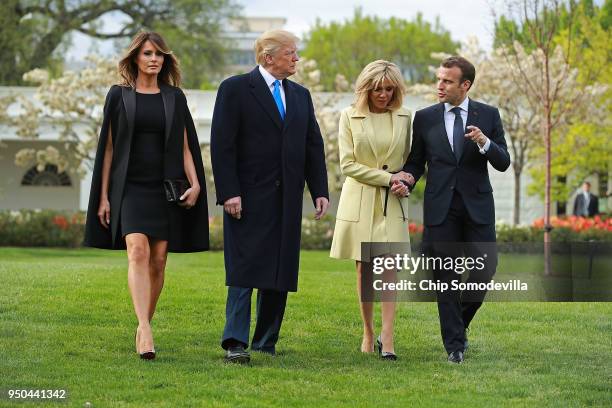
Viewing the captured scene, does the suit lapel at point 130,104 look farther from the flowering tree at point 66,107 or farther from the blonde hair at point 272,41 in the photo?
the flowering tree at point 66,107

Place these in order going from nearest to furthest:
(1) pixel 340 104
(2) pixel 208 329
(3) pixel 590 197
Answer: (2) pixel 208 329 < (3) pixel 590 197 < (1) pixel 340 104

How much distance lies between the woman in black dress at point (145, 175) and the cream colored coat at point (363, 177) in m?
0.97

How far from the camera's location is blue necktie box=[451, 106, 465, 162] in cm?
802

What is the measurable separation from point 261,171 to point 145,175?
29.1 inches

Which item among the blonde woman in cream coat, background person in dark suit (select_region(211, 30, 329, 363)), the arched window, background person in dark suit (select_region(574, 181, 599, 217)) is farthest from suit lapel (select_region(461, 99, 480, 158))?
the arched window

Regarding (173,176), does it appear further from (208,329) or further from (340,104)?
(340,104)

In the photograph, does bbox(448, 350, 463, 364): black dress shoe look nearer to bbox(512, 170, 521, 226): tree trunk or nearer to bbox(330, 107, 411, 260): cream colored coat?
bbox(330, 107, 411, 260): cream colored coat

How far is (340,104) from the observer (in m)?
36.1

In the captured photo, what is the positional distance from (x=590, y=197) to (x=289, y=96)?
79.4 feet

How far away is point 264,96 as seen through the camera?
26.2ft

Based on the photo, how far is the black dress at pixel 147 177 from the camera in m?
7.84

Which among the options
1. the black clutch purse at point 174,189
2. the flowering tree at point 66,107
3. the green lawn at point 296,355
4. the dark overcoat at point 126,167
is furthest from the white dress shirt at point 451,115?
the flowering tree at point 66,107

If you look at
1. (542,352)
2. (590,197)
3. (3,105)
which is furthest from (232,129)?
(3,105)

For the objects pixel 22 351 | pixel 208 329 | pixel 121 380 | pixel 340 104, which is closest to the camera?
pixel 121 380
